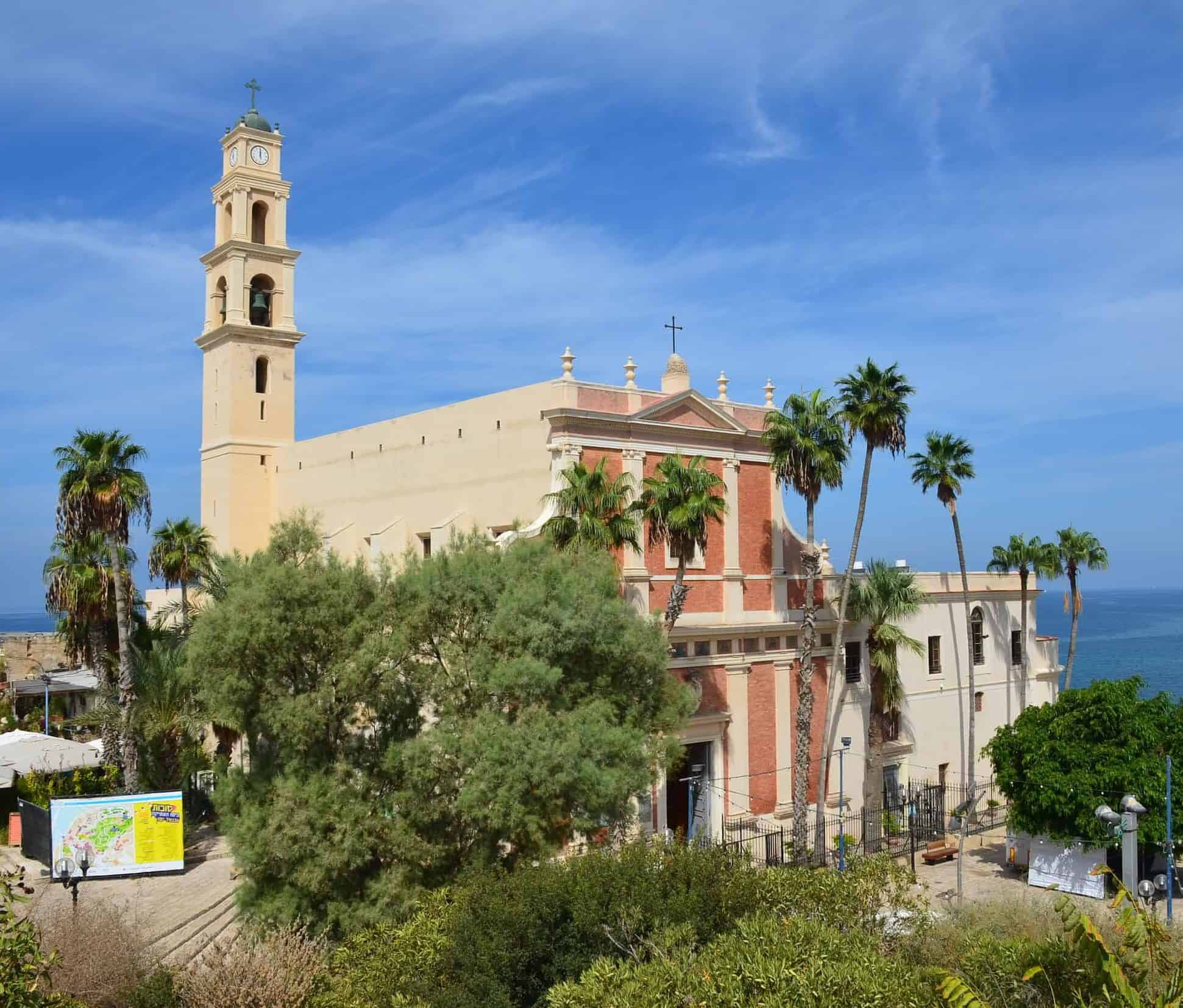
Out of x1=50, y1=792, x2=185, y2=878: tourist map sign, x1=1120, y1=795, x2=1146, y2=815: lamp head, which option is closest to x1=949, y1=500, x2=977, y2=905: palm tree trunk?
x1=1120, y1=795, x2=1146, y2=815: lamp head

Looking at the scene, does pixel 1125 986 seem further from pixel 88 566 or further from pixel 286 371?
pixel 286 371

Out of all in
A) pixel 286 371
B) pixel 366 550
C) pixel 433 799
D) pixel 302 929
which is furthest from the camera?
pixel 286 371

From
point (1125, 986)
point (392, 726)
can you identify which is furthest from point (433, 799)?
point (1125, 986)

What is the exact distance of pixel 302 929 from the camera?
17.1 meters

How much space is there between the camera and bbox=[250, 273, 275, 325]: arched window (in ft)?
137

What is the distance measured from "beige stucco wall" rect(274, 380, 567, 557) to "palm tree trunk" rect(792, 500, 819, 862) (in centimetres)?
755

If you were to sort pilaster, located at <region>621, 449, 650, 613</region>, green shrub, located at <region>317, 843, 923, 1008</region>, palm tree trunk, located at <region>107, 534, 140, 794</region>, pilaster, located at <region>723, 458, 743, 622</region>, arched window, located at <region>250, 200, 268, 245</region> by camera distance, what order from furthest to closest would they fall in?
arched window, located at <region>250, 200, 268, 245</region> → pilaster, located at <region>723, 458, 743, 622</region> → pilaster, located at <region>621, 449, 650, 613</region> → palm tree trunk, located at <region>107, 534, 140, 794</region> → green shrub, located at <region>317, 843, 923, 1008</region>

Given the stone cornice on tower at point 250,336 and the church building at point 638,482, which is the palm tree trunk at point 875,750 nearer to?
the church building at point 638,482

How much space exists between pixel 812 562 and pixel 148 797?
56.7 ft

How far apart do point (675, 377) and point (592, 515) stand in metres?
7.78

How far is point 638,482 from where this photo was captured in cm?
2981

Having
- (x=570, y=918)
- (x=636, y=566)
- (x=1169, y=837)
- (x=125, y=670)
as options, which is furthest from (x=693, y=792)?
(x=570, y=918)

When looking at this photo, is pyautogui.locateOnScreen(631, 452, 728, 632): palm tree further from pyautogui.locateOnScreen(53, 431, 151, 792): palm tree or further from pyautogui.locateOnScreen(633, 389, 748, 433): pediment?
pyautogui.locateOnScreen(53, 431, 151, 792): palm tree

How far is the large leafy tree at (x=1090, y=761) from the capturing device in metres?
26.8
